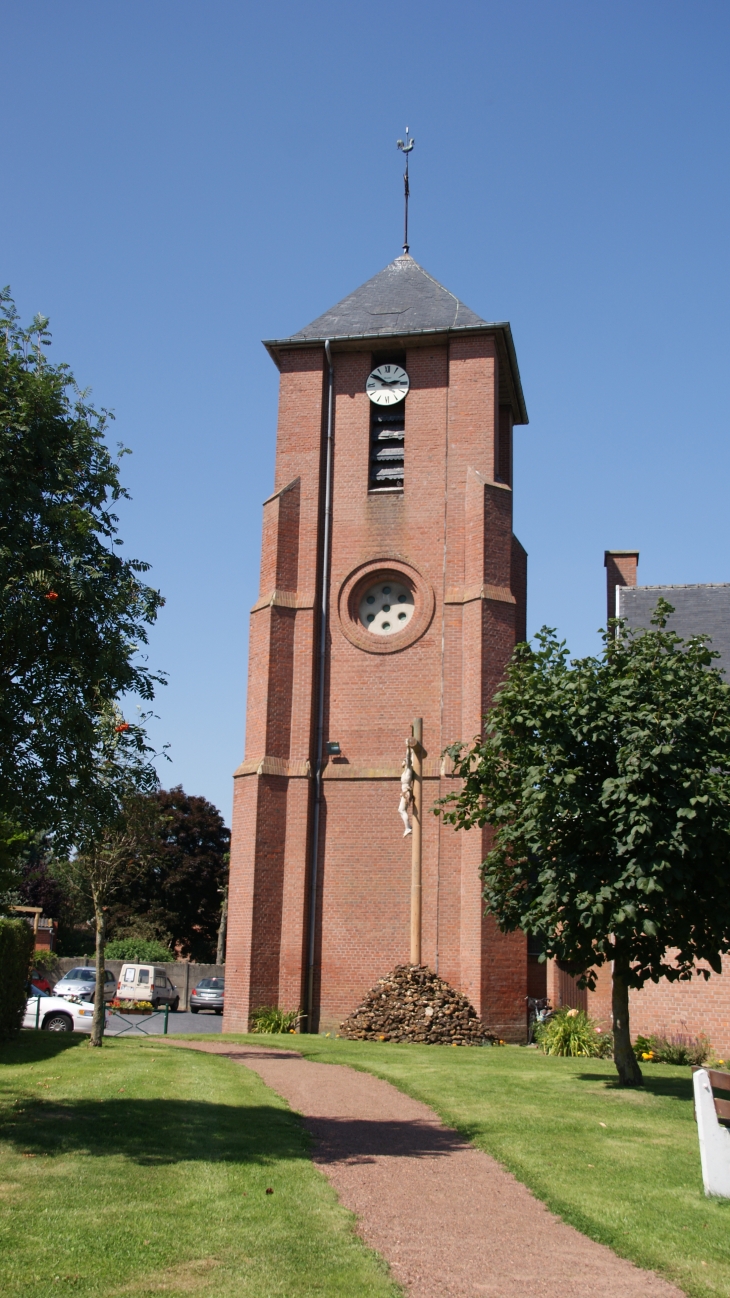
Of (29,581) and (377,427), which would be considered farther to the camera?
(377,427)

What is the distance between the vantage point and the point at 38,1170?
7.50 meters

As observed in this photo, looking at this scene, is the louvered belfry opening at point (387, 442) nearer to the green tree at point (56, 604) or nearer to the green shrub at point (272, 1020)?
the green shrub at point (272, 1020)

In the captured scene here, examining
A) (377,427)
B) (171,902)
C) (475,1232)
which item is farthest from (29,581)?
(171,902)

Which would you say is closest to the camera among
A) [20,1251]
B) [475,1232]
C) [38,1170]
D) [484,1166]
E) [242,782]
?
[20,1251]

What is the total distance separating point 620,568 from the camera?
29500 millimetres

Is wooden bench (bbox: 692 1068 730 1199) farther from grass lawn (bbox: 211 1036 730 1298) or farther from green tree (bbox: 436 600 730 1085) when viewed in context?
green tree (bbox: 436 600 730 1085)

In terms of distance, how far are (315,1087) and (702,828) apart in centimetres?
520

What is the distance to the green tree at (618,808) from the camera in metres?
11.9

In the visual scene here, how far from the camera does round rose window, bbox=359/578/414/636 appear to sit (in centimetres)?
2580

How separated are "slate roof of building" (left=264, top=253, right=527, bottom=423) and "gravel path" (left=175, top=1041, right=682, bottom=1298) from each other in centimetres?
1975

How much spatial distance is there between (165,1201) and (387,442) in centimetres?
2173

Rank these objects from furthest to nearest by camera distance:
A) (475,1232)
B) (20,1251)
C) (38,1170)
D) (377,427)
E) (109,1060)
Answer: (377,427)
(109,1060)
(38,1170)
(475,1232)
(20,1251)

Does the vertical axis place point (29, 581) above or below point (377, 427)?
below

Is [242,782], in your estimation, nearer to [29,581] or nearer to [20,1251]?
[29,581]
